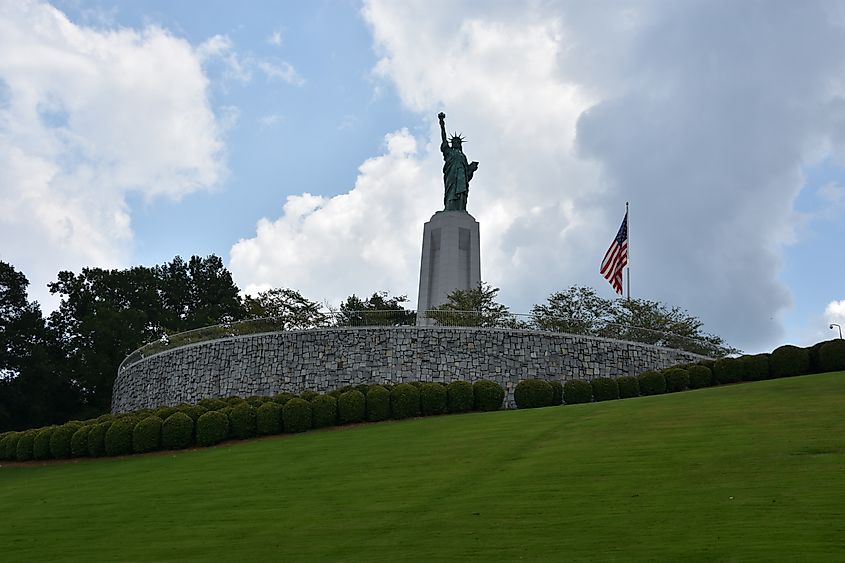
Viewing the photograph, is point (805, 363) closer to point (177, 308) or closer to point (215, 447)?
point (215, 447)

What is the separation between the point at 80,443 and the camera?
83.3 feet

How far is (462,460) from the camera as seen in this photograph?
1661 cm

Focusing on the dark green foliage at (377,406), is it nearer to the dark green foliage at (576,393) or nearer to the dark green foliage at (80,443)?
the dark green foliage at (576,393)

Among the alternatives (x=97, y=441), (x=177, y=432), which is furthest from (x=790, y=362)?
(x=97, y=441)

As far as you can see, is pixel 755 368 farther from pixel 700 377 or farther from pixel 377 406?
pixel 377 406

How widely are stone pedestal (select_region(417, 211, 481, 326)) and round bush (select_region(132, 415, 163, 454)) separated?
17.3 metres

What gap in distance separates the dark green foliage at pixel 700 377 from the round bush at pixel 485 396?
6.01m

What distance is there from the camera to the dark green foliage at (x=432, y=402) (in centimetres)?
2577

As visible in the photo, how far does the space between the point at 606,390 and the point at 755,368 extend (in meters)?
4.51

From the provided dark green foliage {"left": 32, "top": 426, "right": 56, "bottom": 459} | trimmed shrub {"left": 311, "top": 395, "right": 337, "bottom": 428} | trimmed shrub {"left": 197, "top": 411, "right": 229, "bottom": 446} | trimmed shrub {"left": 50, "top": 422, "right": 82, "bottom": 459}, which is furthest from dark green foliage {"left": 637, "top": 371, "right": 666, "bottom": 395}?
dark green foliage {"left": 32, "top": 426, "right": 56, "bottom": 459}

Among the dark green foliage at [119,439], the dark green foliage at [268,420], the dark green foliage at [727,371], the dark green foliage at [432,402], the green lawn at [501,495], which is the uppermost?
the dark green foliage at [727,371]

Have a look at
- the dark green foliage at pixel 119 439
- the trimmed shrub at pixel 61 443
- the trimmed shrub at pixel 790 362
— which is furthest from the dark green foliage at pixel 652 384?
the trimmed shrub at pixel 61 443

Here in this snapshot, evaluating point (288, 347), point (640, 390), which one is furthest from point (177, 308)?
point (640, 390)

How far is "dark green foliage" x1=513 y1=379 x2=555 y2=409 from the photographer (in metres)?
26.8
